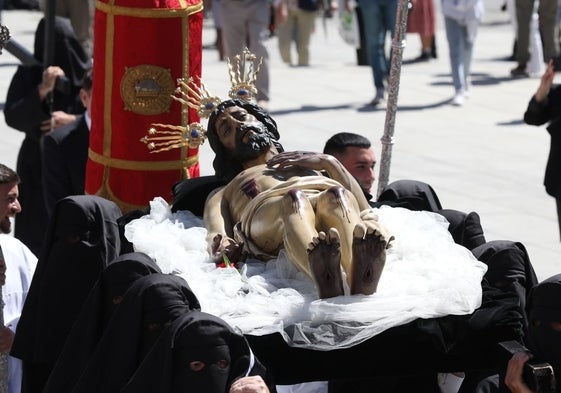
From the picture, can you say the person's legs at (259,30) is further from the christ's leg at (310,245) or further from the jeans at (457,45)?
the christ's leg at (310,245)

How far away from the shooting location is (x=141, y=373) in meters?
5.69

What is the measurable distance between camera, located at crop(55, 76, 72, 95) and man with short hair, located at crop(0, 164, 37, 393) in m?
2.12

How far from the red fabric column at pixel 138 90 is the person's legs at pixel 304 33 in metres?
9.74

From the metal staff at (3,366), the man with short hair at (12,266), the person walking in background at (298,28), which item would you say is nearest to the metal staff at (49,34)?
the man with short hair at (12,266)

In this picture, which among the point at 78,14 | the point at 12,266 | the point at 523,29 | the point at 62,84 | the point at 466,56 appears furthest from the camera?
the point at 523,29

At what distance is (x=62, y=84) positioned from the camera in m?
9.39

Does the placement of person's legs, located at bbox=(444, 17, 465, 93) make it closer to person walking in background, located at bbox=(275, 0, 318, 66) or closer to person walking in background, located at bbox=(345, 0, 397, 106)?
person walking in background, located at bbox=(345, 0, 397, 106)

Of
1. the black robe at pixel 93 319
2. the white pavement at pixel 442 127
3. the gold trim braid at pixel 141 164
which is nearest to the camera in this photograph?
the black robe at pixel 93 319

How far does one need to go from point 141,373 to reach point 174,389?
16 cm

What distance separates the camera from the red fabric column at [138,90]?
7.65 m

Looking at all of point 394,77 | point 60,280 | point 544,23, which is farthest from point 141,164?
point 544,23

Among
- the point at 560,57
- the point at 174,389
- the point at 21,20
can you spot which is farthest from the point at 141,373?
the point at 21,20

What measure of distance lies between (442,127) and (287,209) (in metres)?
8.29

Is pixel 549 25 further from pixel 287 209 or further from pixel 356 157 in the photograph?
pixel 287 209
